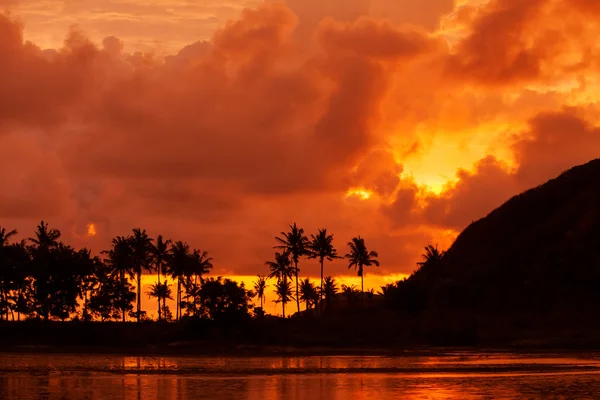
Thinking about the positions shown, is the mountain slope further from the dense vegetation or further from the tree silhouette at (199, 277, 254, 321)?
the tree silhouette at (199, 277, 254, 321)

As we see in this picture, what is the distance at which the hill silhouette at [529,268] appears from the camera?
4707 inches

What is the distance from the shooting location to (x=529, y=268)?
132 m

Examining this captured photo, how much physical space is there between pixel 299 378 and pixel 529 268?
272ft

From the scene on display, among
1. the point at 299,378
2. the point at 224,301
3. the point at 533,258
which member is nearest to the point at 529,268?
the point at 533,258

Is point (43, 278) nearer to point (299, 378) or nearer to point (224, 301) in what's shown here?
point (224, 301)

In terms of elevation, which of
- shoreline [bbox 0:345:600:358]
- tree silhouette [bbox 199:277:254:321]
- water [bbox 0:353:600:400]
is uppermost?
tree silhouette [bbox 199:277:254:321]

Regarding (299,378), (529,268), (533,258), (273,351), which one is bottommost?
(299,378)

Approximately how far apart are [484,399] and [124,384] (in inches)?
753

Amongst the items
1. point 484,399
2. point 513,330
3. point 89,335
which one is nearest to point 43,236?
point 89,335

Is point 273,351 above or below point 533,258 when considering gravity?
below

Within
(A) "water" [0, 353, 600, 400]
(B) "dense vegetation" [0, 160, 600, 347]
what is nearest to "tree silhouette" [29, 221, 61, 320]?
(B) "dense vegetation" [0, 160, 600, 347]

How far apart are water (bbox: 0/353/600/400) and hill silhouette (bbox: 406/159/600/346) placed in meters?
43.1

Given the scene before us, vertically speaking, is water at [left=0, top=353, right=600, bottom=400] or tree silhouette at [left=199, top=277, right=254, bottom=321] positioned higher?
tree silhouette at [left=199, top=277, right=254, bottom=321]

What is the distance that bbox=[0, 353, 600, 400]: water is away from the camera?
44.6 metres
